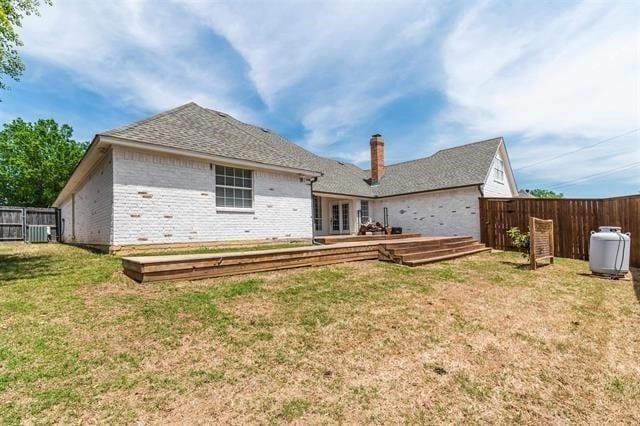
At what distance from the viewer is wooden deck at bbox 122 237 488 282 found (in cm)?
499

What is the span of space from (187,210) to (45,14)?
5.83 m

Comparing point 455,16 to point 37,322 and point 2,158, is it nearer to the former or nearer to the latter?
point 37,322

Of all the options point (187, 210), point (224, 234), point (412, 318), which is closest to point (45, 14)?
point (187, 210)

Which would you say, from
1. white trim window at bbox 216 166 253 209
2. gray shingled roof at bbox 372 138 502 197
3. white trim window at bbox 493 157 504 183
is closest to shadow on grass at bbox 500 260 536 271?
gray shingled roof at bbox 372 138 502 197

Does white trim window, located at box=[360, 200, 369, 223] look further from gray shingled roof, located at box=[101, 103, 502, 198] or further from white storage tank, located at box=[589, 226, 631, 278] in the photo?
white storage tank, located at box=[589, 226, 631, 278]

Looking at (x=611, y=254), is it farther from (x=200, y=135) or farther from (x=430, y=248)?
(x=200, y=135)

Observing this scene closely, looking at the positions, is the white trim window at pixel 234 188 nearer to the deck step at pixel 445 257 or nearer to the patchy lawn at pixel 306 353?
the patchy lawn at pixel 306 353

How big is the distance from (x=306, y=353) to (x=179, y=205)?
6991 millimetres

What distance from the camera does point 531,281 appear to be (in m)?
6.45

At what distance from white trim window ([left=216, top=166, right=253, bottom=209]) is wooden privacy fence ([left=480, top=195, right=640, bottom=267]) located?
1045cm

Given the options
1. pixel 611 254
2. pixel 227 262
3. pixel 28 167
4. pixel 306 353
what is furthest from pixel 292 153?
pixel 28 167

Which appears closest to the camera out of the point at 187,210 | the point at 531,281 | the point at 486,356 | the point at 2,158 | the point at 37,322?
the point at 486,356

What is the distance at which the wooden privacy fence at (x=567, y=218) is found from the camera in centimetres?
935

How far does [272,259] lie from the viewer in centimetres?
623
